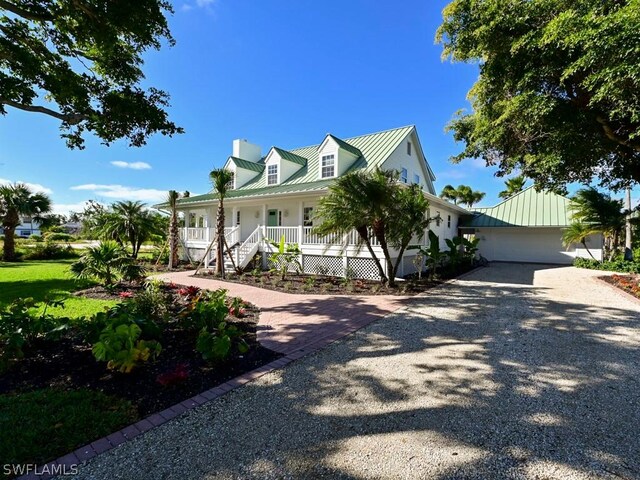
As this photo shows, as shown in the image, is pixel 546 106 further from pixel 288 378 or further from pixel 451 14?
pixel 288 378

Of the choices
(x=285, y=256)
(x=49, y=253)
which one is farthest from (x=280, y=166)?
(x=49, y=253)

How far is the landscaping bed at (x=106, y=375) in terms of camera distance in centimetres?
292

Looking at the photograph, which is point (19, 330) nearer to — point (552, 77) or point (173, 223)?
point (173, 223)

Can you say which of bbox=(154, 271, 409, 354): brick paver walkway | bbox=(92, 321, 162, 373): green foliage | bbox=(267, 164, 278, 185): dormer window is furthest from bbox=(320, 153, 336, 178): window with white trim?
bbox=(92, 321, 162, 373): green foliage

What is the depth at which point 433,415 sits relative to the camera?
10.7 feet

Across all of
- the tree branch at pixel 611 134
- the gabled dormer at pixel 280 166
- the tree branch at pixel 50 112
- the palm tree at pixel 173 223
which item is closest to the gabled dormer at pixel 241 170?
the gabled dormer at pixel 280 166

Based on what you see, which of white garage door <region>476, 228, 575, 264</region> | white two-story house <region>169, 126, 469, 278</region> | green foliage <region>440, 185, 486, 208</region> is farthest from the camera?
green foliage <region>440, 185, 486, 208</region>

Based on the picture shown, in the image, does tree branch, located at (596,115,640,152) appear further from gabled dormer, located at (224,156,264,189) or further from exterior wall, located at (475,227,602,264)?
gabled dormer, located at (224,156,264,189)

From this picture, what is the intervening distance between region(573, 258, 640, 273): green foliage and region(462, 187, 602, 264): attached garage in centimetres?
246

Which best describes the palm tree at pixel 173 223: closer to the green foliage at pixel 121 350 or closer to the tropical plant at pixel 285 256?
the tropical plant at pixel 285 256

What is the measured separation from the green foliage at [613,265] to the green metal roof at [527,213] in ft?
10.3

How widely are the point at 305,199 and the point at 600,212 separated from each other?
17.2 metres

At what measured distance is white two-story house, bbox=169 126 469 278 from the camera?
1391 centimetres

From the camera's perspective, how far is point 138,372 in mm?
4156
